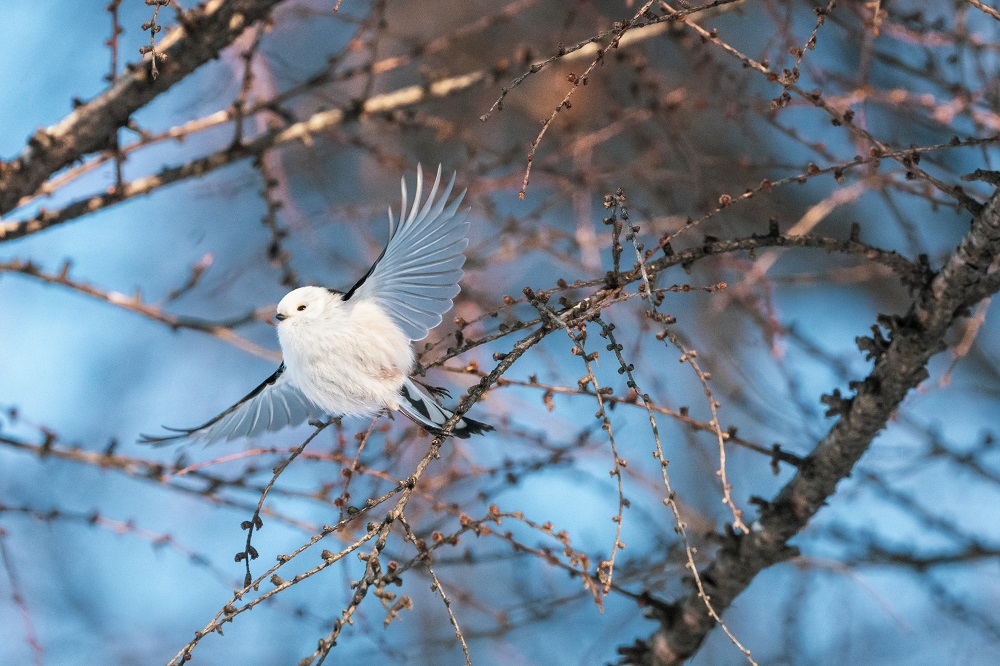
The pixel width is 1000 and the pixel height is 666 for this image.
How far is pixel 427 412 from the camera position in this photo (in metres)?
1.78

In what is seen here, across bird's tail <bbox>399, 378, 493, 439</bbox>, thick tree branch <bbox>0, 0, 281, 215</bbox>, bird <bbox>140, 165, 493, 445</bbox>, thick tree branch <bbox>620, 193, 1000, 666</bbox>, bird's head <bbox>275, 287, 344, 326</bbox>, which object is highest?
thick tree branch <bbox>0, 0, 281, 215</bbox>

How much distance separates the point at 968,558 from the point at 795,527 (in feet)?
2.45

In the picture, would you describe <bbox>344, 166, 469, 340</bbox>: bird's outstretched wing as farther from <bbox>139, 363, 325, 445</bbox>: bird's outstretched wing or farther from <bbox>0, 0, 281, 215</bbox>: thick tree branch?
<bbox>0, 0, 281, 215</bbox>: thick tree branch

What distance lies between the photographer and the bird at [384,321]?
161 cm

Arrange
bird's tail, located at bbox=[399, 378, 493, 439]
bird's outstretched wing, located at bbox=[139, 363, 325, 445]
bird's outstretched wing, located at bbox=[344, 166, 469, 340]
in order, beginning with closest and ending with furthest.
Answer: bird's outstretched wing, located at bbox=[344, 166, 469, 340] < bird's tail, located at bbox=[399, 378, 493, 439] < bird's outstretched wing, located at bbox=[139, 363, 325, 445]

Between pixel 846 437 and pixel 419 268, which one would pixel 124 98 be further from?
pixel 846 437

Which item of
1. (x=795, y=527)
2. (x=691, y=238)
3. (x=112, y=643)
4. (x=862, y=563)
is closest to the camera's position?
(x=795, y=527)

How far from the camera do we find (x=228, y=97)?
110 inches

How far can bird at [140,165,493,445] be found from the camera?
63.3 inches

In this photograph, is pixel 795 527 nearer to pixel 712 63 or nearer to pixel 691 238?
pixel 712 63

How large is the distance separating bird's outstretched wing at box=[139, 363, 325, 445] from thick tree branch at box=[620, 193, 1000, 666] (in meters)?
0.83

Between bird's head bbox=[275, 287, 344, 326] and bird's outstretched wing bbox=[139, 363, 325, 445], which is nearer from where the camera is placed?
bird's head bbox=[275, 287, 344, 326]

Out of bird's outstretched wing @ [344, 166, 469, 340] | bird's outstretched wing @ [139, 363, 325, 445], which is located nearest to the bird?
bird's outstretched wing @ [344, 166, 469, 340]

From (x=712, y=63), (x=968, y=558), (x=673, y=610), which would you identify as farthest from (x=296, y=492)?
(x=968, y=558)
